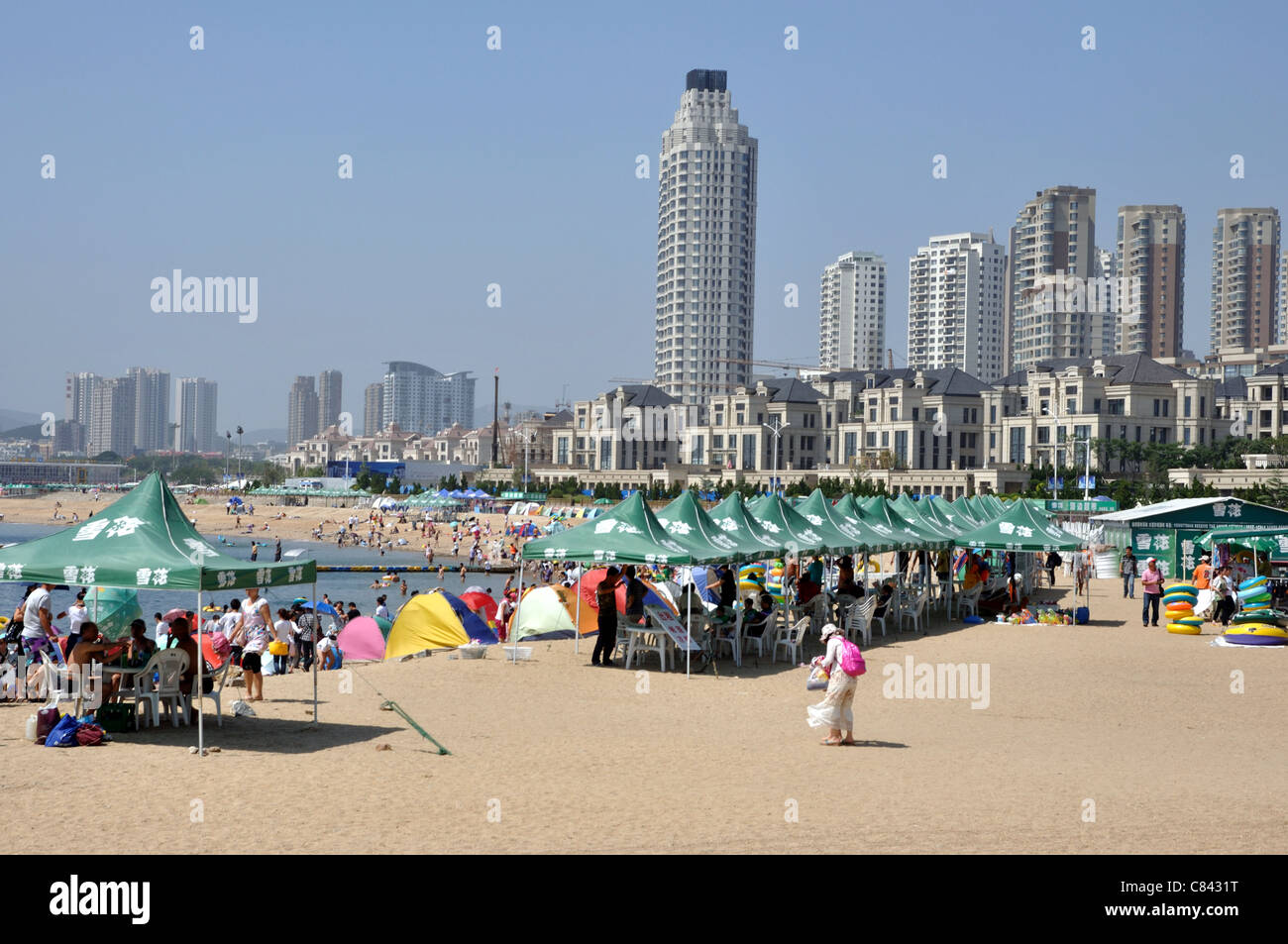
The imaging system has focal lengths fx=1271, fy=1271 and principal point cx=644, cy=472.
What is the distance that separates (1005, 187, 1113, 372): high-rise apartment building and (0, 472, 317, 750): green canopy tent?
608 feet

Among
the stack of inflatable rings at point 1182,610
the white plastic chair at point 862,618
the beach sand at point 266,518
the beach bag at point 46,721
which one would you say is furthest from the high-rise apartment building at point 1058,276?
the beach bag at point 46,721

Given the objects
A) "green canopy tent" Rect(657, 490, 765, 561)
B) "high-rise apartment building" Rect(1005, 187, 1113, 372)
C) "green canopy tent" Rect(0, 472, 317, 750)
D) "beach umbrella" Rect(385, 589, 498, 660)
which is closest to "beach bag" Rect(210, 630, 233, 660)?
"beach umbrella" Rect(385, 589, 498, 660)

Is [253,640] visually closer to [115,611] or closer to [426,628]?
[115,611]

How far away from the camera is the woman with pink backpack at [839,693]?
12.5 metres

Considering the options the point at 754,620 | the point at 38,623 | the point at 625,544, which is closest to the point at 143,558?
the point at 38,623

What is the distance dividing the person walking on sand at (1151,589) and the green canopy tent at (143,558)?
1837 cm

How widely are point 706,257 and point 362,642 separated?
520 feet

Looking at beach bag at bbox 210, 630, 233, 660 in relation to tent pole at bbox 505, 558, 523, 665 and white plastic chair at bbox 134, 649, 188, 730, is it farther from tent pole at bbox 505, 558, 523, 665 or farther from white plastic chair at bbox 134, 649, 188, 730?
tent pole at bbox 505, 558, 523, 665

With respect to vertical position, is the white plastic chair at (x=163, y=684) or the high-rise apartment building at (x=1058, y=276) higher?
the high-rise apartment building at (x=1058, y=276)

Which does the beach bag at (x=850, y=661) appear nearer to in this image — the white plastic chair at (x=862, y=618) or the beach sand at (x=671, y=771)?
the beach sand at (x=671, y=771)

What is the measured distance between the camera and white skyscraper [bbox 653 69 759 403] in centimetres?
17475

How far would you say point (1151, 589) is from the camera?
25641mm

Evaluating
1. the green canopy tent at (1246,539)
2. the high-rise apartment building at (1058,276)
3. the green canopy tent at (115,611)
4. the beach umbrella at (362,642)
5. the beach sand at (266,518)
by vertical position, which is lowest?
the beach sand at (266,518)
